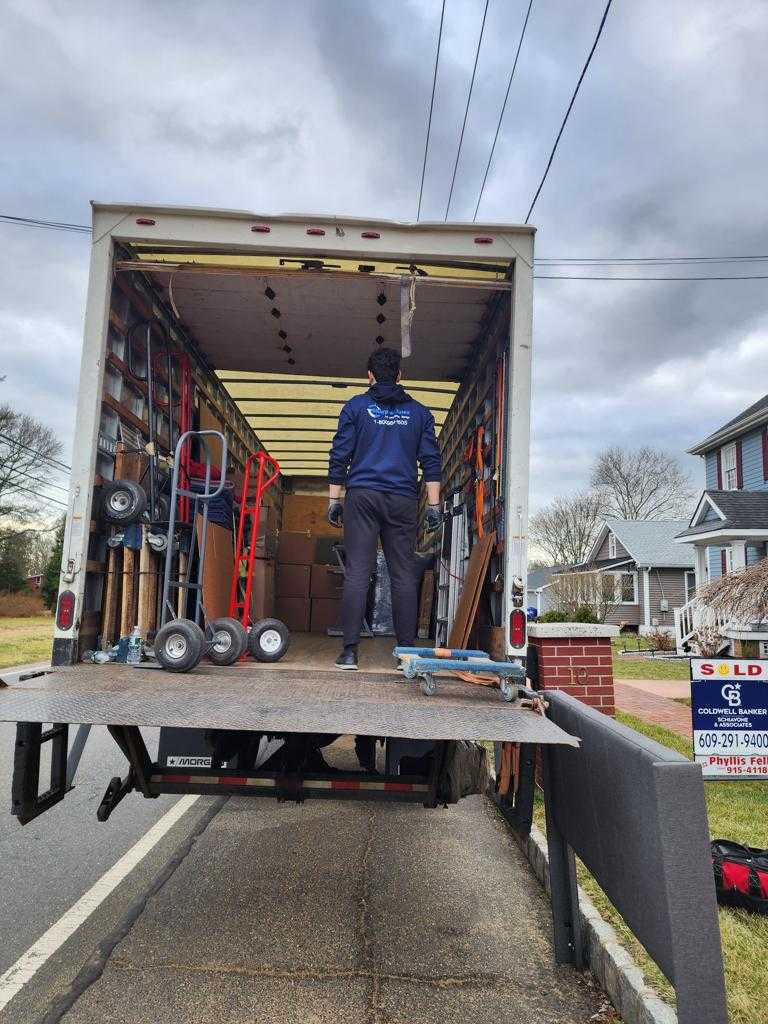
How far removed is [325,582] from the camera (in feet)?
28.8

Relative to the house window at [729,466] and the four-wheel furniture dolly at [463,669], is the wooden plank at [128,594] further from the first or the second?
the house window at [729,466]

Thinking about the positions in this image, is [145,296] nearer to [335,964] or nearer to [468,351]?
[468,351]

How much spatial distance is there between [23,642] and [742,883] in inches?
822

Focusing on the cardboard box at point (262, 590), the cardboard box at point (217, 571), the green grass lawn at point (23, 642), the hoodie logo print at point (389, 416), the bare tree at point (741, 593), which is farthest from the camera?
the green grass lawn at point (23, 642)

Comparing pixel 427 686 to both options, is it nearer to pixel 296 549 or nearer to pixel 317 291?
pixel 317 291

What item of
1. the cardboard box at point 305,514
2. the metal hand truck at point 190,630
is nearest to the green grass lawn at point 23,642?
the cardboard box at point 305,514

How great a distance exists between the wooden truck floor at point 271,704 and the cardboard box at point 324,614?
4.52 metres

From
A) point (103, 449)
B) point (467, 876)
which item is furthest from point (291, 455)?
point (467, 876)

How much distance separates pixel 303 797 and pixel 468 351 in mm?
4274

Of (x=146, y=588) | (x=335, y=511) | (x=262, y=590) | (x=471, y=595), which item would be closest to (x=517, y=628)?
(x=471, y=595)

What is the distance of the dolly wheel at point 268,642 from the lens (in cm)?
471

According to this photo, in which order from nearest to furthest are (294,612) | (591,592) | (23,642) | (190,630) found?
(190,630) → (294,612) → (23,642) → (591,592)

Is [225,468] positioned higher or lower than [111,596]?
higher

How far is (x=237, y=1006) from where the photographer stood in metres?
2.94
